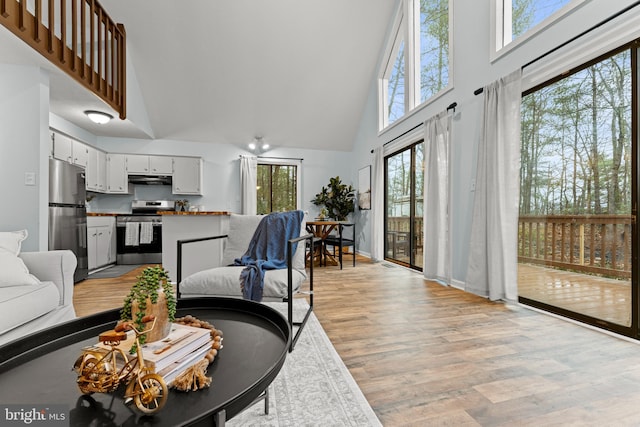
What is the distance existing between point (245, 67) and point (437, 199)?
13.1 feet

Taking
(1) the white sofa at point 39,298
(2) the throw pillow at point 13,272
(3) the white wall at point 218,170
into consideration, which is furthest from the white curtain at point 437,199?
(2) the throw pillow at point 13,272

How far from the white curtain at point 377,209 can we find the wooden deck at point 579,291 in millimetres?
2655

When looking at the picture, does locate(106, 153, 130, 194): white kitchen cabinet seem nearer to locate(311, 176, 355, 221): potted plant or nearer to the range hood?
the range hood

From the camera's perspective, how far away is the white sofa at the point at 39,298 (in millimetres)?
1455

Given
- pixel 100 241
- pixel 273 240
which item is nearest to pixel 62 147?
pixel 100 241

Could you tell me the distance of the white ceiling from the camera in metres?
4.43

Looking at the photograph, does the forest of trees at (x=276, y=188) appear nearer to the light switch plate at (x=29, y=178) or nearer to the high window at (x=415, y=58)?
the high window at (x=415, y=58)

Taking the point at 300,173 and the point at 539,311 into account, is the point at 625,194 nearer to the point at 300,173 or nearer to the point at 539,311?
the point at 539,311

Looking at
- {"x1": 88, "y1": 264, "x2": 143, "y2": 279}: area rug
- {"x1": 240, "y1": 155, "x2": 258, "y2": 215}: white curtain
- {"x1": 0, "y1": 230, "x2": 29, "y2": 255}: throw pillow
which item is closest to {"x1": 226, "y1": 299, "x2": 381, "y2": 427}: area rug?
{"x1": 0, "y1": 230, "x2": 29, "y2": 255}: throw pillow

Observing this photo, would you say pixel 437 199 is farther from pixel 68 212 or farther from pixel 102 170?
pixel 102 170

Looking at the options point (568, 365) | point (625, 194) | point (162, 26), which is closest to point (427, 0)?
point (625, 194)

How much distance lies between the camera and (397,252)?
5.09m

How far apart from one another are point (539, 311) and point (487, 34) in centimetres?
Answer: 270

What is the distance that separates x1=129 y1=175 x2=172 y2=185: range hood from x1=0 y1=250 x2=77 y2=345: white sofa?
421cm
